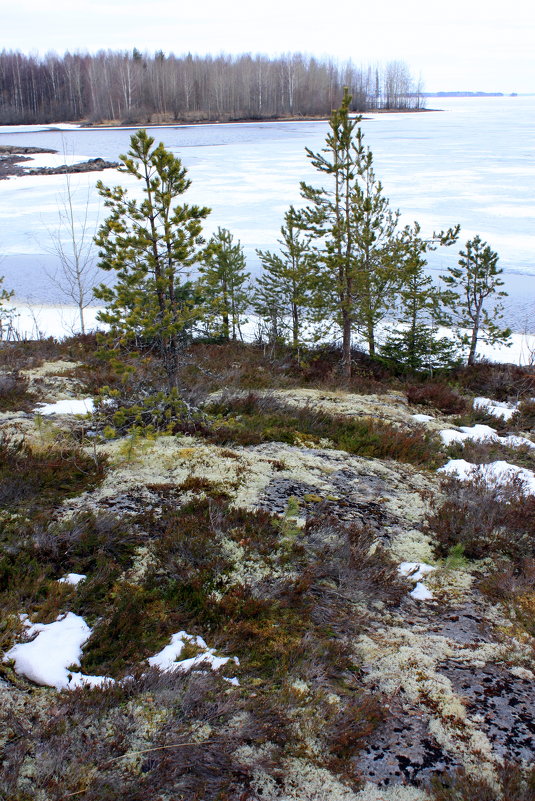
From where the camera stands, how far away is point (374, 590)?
14.3 feet

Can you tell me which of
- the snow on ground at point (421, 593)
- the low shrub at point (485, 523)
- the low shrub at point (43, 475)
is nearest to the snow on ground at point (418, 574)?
the snow on ground at point (421, 593)

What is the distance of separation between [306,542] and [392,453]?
3225 millimetres

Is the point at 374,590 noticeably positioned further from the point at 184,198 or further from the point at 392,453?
the point at 184,198

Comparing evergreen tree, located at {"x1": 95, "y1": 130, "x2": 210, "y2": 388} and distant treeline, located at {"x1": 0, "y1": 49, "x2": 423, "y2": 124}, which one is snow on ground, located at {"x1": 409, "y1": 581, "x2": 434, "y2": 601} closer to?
evergreen tree, located at {"x1": 95, "y1": 130, "x2": 210, "y2": 388}

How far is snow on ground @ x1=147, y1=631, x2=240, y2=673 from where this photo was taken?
3.33 metres

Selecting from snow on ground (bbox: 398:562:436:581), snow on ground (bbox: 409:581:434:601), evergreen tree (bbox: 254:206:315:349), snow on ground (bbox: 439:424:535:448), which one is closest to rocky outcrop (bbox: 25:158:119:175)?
evergreen tree (bbox: 254:206:315:349)

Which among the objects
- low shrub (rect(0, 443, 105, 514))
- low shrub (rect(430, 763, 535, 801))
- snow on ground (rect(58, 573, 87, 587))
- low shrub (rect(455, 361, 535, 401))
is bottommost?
low shrub (rect(455, 361, 535, 401))

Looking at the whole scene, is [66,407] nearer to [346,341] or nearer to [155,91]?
[346,341]

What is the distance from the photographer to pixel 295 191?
3666 cm

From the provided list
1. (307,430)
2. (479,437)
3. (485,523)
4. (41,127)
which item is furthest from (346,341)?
(41,127)

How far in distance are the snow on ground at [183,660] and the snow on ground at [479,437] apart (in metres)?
6.32

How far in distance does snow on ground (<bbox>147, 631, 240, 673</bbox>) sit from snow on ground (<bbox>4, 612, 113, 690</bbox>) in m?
0.35

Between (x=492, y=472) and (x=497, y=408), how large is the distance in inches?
236

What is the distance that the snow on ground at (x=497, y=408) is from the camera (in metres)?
12.0
